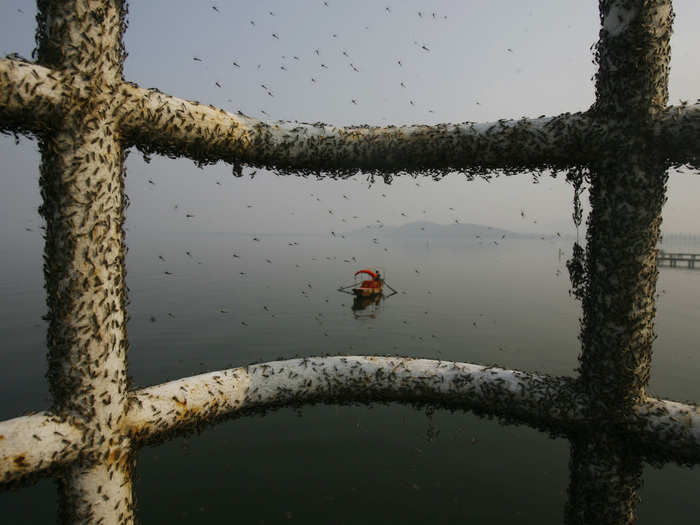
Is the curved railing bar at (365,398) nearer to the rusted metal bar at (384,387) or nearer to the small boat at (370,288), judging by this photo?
the rusted metal bar at (384,387)

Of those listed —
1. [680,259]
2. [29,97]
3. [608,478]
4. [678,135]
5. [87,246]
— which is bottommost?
[680,259]

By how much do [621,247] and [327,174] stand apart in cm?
233

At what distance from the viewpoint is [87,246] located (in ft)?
7.59

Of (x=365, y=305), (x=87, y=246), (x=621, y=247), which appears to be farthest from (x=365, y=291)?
(x=87, y=246)

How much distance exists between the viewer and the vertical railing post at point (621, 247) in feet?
9.24

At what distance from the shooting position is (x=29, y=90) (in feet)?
6.79

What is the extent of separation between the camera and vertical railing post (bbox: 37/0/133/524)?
2.25 meters

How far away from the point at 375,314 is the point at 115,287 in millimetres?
36862

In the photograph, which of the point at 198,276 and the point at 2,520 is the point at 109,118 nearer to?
the point at 2,520

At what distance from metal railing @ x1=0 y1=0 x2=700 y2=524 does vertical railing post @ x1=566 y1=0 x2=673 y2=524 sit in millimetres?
13

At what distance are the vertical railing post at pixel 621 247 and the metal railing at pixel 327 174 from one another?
1 centimetres

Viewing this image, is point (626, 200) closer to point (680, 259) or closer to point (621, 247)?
point (621, 247)

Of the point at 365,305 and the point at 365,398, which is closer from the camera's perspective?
the point at 365,398

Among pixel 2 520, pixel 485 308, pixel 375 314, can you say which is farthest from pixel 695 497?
pixel 485 308
